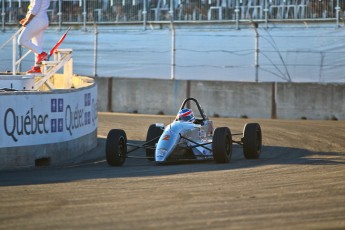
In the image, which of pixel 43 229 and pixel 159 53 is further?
pixel 159 53

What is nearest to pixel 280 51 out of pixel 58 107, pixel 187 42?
pixel 187 42

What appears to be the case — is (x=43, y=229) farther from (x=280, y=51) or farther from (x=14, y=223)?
(x=280, y=51)

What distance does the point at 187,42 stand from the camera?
110 ft

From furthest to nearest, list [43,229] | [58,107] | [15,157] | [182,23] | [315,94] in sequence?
[182,23], [315,94], [58,107], [15,157], [43,229]

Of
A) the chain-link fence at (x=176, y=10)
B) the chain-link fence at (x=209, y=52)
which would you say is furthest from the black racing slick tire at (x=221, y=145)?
the chain-link fence at (x=176, y=10)

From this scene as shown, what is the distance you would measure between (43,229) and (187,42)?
24.1 m

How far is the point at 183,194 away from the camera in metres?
12.1

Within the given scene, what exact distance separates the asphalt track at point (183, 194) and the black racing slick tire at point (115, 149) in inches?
5.5

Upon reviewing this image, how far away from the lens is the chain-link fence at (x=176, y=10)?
1232 inches

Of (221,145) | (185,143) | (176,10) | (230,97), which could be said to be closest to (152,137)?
(185,143)

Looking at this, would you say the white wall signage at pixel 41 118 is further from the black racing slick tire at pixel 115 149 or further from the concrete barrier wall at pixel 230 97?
the concrete barrier wall at pixel 230 97

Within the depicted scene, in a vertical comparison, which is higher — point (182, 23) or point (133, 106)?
point (182, 23)

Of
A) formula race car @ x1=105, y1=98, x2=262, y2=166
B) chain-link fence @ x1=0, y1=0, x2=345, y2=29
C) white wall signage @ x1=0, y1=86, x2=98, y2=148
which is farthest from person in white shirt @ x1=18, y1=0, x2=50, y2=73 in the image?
chain-link fence @ x1=0, y1=0, x2=345, y2=29

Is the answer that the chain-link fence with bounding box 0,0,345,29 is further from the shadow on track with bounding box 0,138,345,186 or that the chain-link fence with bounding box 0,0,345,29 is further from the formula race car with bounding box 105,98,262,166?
the formula race car with bounding box 105,98,262,166
